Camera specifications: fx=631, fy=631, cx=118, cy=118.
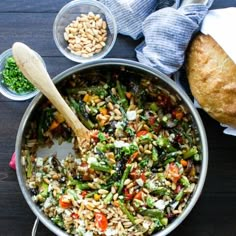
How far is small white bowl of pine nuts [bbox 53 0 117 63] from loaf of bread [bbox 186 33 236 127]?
0.20 m

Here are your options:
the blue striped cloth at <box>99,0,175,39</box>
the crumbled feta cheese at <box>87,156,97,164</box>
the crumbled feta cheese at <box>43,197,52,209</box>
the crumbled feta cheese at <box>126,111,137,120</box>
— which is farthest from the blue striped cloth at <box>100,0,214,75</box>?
the crumbled feta cheese at <box>43,197,52,209</box>

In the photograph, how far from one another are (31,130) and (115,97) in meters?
0.20

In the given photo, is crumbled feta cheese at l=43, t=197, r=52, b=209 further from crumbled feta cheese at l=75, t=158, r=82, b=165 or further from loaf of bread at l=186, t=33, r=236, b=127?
loaf of bread at l=186, t=33, r=236, b=127

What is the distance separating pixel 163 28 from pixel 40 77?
276 millimetres

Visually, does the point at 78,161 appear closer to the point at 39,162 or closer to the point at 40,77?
the point at 39,162

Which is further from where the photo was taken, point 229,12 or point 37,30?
point 37,30

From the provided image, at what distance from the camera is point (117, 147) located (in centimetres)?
133

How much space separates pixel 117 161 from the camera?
133 centimetres

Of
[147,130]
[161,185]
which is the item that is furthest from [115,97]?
[161,185]

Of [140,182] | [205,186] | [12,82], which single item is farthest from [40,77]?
[205,186]

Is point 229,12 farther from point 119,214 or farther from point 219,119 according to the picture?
point 119,214

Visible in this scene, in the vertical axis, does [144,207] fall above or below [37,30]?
below

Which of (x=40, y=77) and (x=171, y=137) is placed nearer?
(x=40, y=77)

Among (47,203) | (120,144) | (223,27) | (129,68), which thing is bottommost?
(47,203)
